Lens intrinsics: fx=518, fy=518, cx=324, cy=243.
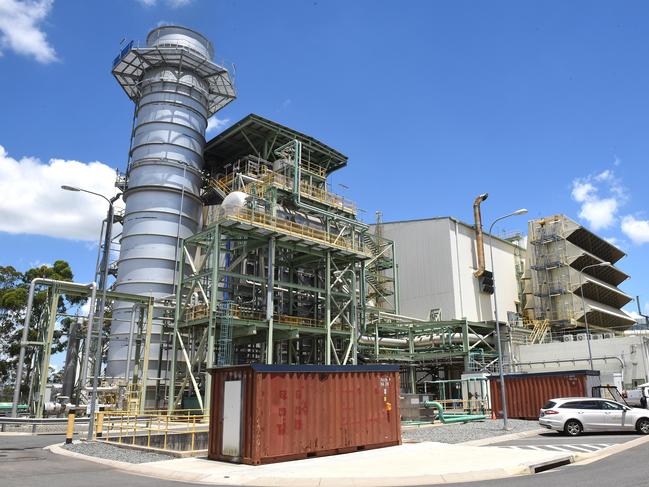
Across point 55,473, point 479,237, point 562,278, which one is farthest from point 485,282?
point 55,473

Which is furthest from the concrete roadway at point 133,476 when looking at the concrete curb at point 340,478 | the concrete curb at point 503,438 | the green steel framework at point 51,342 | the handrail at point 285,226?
the handrail at point 285,226

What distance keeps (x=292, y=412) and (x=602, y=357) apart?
35018mm

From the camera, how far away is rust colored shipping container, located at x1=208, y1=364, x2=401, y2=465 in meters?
14.1

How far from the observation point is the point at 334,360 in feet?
126

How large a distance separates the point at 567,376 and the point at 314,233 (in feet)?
60.4

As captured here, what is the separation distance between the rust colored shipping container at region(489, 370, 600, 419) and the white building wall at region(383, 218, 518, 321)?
21.0 metres

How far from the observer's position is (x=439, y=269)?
Answer: 51.9 m

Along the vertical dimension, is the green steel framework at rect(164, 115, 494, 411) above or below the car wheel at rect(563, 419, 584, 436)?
above

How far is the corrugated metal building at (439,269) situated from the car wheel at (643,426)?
29423 mm

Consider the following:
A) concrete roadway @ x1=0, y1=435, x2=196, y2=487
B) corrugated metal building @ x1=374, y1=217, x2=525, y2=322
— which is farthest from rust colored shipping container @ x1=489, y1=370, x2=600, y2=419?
concrete roadway @ x1=0, y1=435, x2=196, y2=487

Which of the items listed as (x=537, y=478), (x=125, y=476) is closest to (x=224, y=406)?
(x=125, y=476)

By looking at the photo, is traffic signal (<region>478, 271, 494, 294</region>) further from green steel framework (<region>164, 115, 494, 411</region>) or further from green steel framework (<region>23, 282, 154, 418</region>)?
green steel framework (<region>23, 282, 154, 418</region>)

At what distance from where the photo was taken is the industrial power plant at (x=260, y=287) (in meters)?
32.1

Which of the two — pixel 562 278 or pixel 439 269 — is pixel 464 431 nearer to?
pixel 439 269
